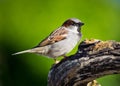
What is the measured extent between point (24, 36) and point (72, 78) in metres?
6.98

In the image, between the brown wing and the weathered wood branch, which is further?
the brown wing

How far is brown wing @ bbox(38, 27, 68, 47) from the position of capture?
6966 millimetres

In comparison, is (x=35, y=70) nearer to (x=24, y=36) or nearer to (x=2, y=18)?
(x=24, y=36)

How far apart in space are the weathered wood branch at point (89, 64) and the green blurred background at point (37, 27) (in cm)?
591

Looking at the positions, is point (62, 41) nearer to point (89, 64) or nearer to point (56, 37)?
point (56, 37)

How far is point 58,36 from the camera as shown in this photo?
7.03m

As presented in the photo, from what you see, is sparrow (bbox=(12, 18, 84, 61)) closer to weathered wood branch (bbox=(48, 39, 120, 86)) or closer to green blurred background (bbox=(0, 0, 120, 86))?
weathered wood branch (bbox=(48, 39, 120, 86))

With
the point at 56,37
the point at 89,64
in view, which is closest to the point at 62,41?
the point at 56,37

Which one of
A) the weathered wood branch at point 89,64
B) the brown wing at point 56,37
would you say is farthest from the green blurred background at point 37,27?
the weathered wood branch at point 89,64

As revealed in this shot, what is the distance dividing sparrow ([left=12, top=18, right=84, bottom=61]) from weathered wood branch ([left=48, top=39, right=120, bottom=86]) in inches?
30.7

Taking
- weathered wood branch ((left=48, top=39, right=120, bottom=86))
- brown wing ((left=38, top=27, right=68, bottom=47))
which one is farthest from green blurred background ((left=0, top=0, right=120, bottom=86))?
weathered wood branch ((left=48, top=39, right=120, bottom=86))

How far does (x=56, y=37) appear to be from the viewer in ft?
23.1

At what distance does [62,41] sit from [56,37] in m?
0.07

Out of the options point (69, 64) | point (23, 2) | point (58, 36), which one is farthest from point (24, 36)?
point (69, 64)
